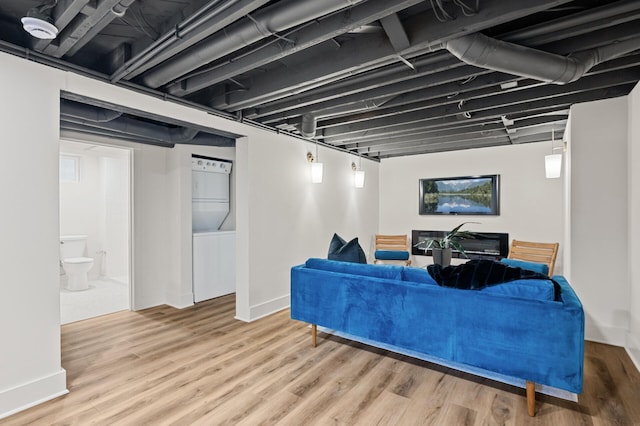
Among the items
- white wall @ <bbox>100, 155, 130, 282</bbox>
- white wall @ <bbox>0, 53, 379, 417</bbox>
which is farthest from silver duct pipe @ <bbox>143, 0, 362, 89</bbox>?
white wall @ <bbox>100, 155, 130, 282</bbox>

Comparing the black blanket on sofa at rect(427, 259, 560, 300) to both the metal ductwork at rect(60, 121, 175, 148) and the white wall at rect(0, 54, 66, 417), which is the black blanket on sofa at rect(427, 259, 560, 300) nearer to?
the white wall at rect(0, 54, 66, 417)

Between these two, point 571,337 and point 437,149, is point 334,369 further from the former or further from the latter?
point 437,149

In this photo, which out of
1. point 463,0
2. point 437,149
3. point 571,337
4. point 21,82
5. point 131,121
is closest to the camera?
point 463,0

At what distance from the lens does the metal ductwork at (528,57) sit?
2.01 meters

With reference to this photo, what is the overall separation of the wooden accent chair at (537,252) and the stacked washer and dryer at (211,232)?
4.16 metres

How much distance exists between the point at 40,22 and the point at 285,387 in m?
2.71

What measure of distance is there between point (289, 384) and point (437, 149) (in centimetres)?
455

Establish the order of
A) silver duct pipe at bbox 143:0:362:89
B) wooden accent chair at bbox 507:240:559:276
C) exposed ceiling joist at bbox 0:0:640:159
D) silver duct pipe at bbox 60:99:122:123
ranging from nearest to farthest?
1. silver duct pipe at bbox 143:0:362:89
2. exposed ceiling joist at bbox 0:0:640:159
3. silver duct pipe at bbox 60:99:122:123
4. wooden accent chair at bbox 507:240:559:276

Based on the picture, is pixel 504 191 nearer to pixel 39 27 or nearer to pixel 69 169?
pixel 39 27

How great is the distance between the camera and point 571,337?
78.2 inches

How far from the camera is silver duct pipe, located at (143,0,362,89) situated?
170 cm

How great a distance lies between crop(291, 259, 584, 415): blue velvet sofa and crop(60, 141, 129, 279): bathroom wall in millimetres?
4465

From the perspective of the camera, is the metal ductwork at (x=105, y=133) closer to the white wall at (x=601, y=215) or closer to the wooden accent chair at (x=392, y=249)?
the wooden accent chair at (x=392, y=249)

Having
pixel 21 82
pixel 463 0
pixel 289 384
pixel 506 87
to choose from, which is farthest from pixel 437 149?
pixel 21 82
